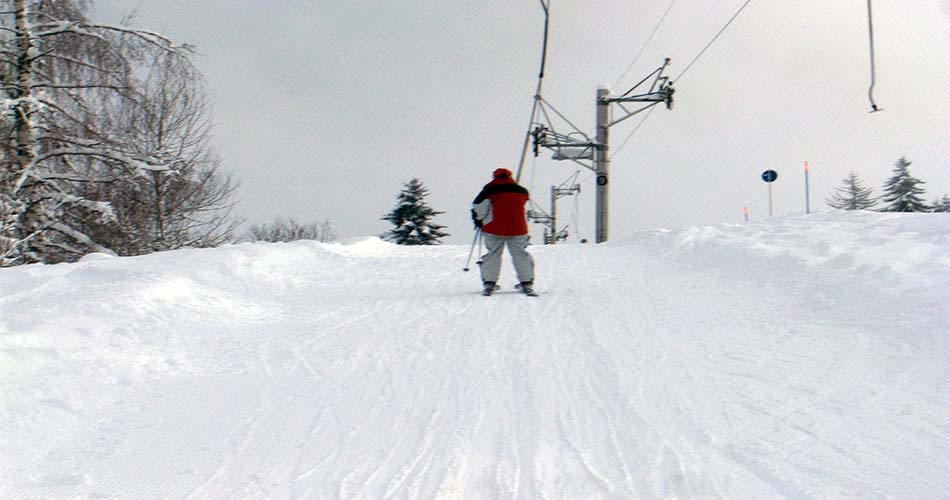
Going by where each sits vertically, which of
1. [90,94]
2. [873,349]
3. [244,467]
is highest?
[90,94]

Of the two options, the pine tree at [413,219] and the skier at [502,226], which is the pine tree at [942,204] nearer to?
the pine tree at [413,219]

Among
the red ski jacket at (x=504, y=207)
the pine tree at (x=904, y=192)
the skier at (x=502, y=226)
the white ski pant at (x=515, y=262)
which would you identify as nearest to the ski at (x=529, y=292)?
the skier at (x=502, y=226)

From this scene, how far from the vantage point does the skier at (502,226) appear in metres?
9.12

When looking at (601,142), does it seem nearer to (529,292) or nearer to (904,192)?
(529,292)

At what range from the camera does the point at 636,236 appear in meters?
16.1

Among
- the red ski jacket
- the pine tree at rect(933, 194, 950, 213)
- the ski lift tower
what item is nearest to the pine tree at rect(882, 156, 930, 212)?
the pine tree at rect(933, 194, 950, 213)

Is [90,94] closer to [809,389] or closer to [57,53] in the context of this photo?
[57,53]

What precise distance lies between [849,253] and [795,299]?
1.45 metres

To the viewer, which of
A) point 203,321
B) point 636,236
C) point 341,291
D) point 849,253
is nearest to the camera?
point 203,321

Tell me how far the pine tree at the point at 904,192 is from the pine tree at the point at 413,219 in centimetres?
3320

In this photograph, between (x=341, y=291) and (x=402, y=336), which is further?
(x=341, y=291)

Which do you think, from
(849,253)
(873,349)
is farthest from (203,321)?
(849,253)

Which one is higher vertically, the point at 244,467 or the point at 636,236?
the point at 636,236

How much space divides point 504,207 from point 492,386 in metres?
4.80
